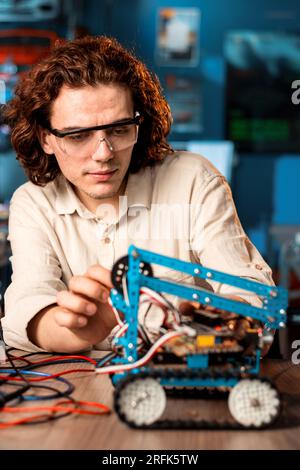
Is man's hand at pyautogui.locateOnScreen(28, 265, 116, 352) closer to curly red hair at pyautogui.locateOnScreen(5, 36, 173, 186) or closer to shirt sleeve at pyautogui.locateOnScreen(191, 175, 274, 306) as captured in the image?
shirt sleeve at pyautogui.locateOnScreen(191, 175, 274, 306)

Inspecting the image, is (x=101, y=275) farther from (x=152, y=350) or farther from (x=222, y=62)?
(x=222, y=62)

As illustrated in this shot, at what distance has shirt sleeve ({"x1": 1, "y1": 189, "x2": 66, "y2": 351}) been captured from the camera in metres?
1.34

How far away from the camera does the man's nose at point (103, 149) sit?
140cm

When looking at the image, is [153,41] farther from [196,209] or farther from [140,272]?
[140,272]

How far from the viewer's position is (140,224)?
1636 mm

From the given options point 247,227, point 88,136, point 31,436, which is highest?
point 88,136

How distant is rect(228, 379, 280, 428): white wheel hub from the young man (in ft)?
1.31

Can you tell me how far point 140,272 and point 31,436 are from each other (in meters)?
0.26

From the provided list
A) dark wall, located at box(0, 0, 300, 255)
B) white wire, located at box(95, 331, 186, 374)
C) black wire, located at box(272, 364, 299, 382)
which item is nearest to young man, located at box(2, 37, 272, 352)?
black wire, located at box(272, 364, 299, 382)

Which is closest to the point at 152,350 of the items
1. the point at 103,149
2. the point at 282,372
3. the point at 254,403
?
the point at 254,403

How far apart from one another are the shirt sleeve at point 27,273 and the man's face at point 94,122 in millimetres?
165

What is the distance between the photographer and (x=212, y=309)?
1.01m

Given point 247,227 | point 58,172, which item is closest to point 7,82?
point 247,227
